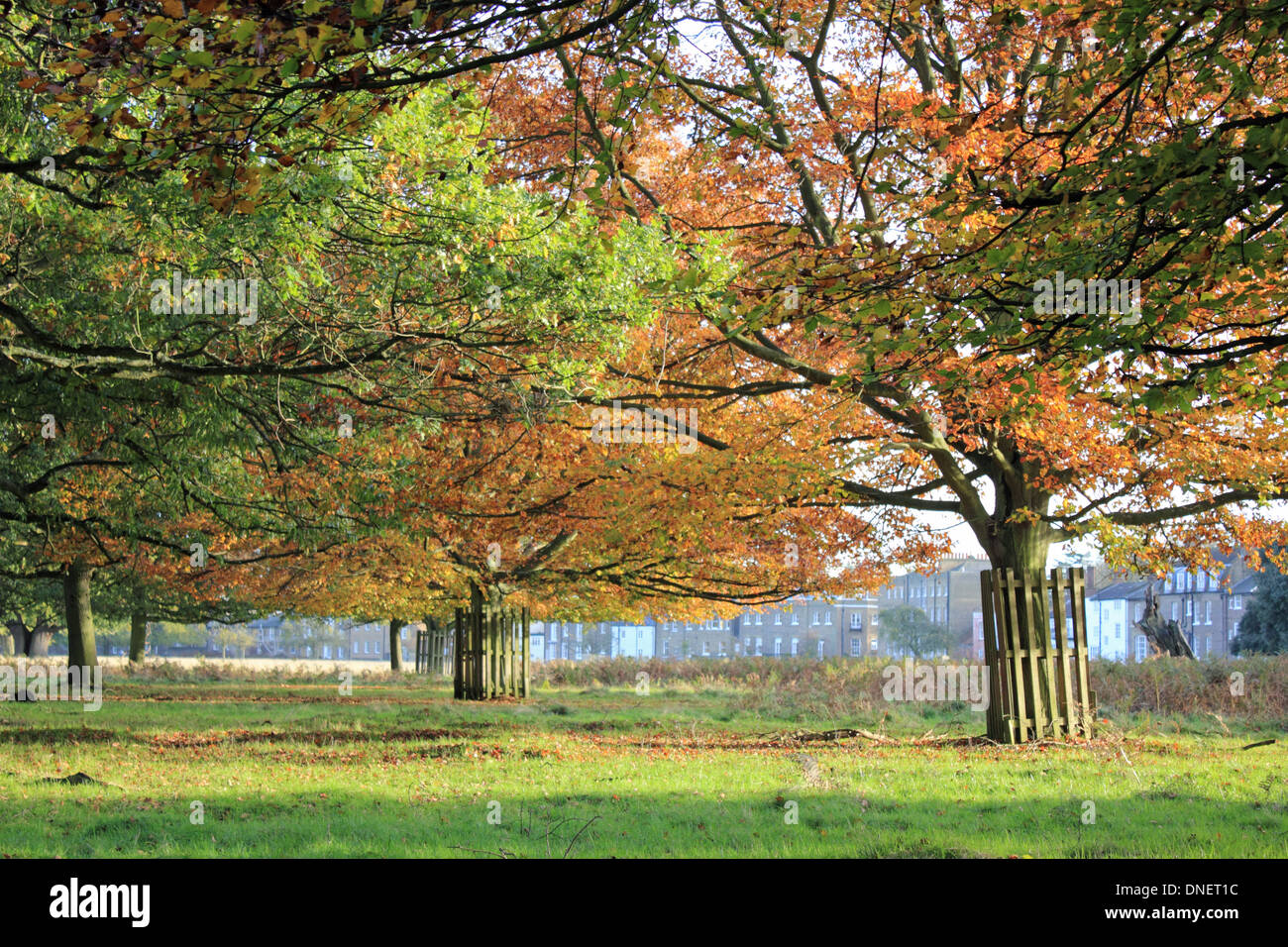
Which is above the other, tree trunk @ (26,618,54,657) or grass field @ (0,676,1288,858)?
grass field @ (0,676,1288,858)

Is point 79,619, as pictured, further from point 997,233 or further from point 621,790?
point 997,233

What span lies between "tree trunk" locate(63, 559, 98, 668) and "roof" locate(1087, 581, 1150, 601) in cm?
7249

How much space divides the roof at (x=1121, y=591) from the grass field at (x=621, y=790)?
6729 centimetres

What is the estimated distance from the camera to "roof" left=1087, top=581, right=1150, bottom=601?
264 feet

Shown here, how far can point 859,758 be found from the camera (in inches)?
523

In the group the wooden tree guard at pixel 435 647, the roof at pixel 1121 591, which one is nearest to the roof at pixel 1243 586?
the roof at pixel 1121 591

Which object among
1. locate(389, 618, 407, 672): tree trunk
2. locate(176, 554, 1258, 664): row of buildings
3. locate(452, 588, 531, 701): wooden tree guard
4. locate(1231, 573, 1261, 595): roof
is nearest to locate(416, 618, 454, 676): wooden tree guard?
locate(389, 618, 407, 672): tree trunk

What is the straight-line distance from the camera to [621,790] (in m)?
10.6

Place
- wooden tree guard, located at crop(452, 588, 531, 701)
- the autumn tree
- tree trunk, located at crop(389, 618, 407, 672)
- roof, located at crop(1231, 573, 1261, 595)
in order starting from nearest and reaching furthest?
the autumn tree < wooden tree guard, located at crop(452, 588, 531, 701) < tree trunk, located at crop(389, 618, 407, 672) < roof, located at crop(1231, 573, 1261, 595)

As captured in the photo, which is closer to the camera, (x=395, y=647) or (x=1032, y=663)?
(x=1032, y=663)

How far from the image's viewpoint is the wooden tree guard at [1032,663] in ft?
48.1

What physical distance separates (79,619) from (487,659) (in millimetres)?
10808

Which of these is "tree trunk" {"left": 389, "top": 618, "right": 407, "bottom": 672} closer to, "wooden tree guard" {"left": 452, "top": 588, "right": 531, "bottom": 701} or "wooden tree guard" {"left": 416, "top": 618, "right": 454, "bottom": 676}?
"wooden tree guard" {"left": 416, "top": 618, "right": 454, "bottom": 676}

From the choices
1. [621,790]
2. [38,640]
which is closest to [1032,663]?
[621,790]
